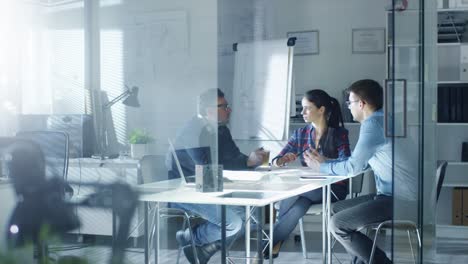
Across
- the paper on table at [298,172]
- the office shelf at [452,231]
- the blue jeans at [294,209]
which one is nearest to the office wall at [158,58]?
the paper on table at [298,172]

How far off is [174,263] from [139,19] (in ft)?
3.70

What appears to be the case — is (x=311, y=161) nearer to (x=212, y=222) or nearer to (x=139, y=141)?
(x=212, y=222)

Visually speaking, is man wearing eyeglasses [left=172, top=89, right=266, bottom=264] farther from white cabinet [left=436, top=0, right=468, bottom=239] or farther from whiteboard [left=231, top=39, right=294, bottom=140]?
white cabinet [left=436, top=0, right=468, bottom=239]

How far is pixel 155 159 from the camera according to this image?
2.63m

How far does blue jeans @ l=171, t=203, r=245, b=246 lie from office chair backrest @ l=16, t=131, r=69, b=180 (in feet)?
3.55

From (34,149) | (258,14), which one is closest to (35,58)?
(34,149)

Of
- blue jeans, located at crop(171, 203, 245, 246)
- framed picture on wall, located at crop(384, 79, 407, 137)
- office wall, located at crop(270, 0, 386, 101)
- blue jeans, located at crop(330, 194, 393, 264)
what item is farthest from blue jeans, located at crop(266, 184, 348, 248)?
office wall, located at crop(270, 0, 386, 101)

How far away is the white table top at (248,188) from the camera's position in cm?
276

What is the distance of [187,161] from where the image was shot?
9.86 ft

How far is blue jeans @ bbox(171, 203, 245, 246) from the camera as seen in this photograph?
10.7 ft

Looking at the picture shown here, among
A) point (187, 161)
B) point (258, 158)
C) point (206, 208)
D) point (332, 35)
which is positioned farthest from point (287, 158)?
point (332, 35)

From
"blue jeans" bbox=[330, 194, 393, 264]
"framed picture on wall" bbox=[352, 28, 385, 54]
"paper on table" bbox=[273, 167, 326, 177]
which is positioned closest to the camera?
"blue jeans" bbox=[330, 194, 393, 264]

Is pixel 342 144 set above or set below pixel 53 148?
below

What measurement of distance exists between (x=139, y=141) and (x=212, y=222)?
110cm
